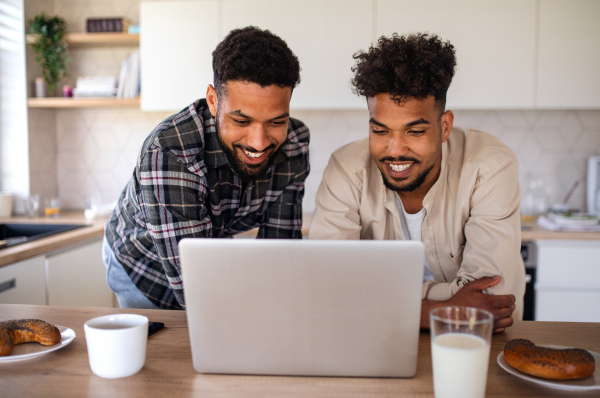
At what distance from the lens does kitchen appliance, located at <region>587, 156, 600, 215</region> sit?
2891 millimetres

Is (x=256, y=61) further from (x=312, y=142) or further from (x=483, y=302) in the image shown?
(x=312, y=142)

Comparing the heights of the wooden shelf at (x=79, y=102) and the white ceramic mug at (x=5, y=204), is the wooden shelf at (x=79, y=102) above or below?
above

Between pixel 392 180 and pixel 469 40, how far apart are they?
1520 mm

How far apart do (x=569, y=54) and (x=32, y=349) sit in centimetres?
278

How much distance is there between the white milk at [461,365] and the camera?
735 mm

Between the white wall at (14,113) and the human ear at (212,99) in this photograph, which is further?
the white wall at (14,113)

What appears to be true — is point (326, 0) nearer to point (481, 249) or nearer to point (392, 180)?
point (392, 180)

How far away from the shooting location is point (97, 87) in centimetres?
301

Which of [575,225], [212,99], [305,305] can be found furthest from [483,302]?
[575,225]

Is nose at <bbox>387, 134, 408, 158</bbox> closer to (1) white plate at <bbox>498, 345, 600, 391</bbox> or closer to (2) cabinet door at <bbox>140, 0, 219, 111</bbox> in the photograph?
(1) white plate at <bbox>498, 345, 600, 391</bbox>

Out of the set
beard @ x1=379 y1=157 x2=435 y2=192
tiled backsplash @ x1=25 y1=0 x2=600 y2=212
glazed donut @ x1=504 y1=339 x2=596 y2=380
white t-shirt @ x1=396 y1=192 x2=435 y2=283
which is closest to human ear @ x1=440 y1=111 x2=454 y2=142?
beard @ x1=379 y1=157 x2=435 y2=192

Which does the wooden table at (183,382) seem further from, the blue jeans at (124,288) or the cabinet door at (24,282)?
the cabinet door at (24,282)

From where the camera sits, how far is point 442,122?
148 centimetres

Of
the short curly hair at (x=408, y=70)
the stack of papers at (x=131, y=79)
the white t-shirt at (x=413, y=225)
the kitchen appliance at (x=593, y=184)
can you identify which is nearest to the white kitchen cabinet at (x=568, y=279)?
the kitchen appliance at (x=593, y=184)
